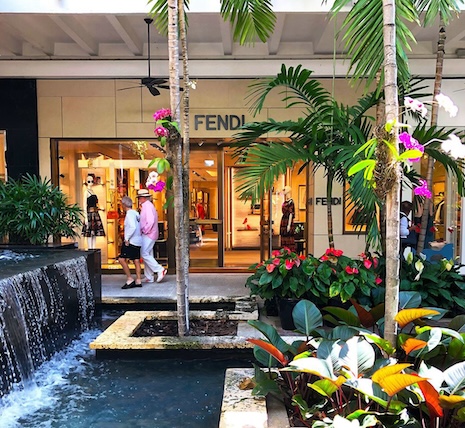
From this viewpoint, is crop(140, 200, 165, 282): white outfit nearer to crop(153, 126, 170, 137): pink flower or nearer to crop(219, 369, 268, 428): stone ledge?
crop(153, 126, 170, 137): pink flower

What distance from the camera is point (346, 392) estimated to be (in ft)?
6.39

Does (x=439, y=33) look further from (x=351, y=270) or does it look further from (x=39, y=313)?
(x=39, y=313)

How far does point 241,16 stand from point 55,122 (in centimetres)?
473

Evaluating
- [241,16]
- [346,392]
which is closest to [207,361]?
[346,392]

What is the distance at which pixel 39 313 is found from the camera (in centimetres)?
346

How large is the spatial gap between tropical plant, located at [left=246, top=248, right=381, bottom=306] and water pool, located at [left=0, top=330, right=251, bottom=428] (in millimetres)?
881

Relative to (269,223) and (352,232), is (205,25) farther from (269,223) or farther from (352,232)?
(352,232)

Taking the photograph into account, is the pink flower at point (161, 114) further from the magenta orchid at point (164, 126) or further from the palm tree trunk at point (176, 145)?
the palm tree trunk at point (176, 145)

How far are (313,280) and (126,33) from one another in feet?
15.2

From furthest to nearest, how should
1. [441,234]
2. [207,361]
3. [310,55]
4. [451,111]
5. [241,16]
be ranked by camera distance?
[441,234] < [310,55] < [241,16] < [207,361] < [451,111]

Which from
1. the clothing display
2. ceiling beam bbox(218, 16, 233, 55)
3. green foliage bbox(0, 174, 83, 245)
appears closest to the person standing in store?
green foliage bbox(0, 174, 83, 245)

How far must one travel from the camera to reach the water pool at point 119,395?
2.53m

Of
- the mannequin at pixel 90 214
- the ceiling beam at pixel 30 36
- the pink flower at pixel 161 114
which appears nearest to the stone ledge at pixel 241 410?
the pink flower at pixel 161 114

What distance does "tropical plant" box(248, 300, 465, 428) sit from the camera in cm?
158
